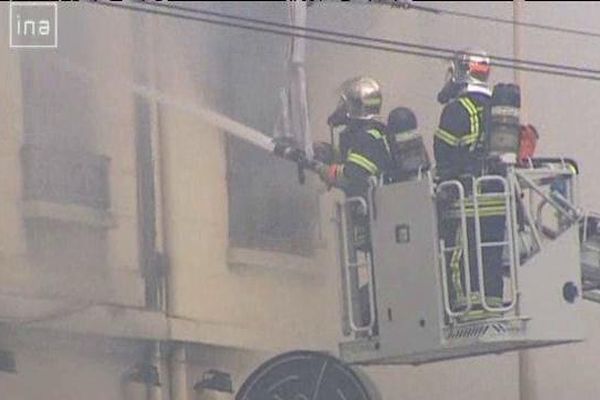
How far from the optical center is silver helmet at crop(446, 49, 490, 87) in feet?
22.0

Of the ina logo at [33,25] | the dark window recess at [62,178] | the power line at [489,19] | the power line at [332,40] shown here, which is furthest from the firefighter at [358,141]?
the ina logo at [33,25]

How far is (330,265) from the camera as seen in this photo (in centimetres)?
707

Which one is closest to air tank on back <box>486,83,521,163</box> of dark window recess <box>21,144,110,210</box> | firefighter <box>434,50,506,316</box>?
firefighter <box>434,50,506,316</box>

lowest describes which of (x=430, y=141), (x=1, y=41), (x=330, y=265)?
(x=330, y=265)

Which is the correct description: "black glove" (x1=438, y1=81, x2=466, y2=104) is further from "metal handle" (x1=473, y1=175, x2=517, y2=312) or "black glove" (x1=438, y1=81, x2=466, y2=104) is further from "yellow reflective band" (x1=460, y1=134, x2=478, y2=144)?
"metal handle" (x1=473, y1=175, x2=517, y2=312)

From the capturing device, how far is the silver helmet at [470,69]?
672 centimetres

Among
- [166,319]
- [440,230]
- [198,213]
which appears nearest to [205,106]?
[198,213]

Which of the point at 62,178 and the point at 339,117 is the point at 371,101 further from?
the point at 62,178

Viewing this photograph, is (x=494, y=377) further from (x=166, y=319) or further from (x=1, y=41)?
(x=1, y=41)

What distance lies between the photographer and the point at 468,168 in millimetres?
6469

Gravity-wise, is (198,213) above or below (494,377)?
above

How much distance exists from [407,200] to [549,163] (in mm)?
629

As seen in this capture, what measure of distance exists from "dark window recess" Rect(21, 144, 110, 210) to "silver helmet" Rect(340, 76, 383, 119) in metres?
1.04

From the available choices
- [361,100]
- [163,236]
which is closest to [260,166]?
[163,236]
